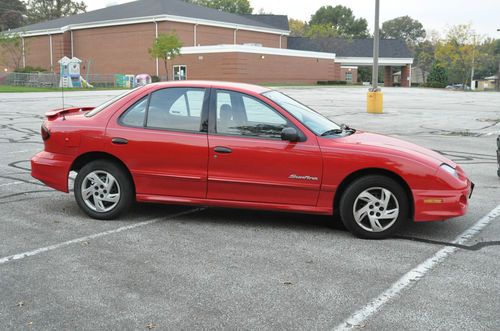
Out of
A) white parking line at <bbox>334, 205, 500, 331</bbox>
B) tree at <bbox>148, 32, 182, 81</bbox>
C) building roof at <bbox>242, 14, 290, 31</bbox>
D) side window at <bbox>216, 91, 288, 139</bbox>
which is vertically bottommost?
white parking line at <bbox>334, 205, 500, 331</bbox>

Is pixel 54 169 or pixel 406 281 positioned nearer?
pixel 406 281

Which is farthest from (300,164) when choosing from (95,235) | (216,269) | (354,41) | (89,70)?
(354,41)

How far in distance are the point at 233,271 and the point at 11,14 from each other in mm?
106604

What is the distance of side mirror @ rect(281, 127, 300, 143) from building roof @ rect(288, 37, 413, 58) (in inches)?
2819

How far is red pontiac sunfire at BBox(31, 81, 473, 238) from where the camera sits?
5480mm

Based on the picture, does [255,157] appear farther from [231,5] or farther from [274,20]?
[231,5]

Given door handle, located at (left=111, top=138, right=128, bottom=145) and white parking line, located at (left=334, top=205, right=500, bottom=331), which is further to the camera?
door handle, located at (left=111, top=138, right=128, bottom=145)

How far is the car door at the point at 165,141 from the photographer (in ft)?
19.1

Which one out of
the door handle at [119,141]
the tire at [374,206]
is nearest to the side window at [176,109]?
the door handle at [119,141]

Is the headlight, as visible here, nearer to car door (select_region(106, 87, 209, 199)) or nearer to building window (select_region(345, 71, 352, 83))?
car door (select_region(106, 87, 209, 199))

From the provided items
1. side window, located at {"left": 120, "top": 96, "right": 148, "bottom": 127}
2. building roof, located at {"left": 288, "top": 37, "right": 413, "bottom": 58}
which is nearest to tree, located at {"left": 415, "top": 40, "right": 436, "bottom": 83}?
building roof, located at {"left": 288, "top": 37, "right": 413, "bottom": 58}

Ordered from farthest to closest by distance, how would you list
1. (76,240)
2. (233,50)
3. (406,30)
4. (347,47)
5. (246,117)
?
(406,30) → (347,47) → (233,50) → (246,117) → (76,240)

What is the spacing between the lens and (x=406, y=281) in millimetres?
4441

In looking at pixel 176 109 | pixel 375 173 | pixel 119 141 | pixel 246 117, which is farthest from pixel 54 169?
pixel 375 173
